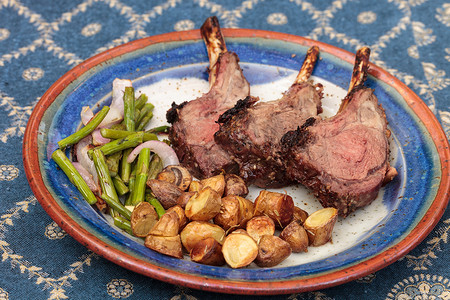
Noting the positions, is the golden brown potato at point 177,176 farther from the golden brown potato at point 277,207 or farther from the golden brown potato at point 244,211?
the golden brown potato at point 277,207

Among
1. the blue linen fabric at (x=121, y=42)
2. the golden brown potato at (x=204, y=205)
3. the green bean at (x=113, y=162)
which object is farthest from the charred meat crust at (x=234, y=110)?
the blue linen fabric at (x=121, y=42)

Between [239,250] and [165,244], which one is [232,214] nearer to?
[239,250]

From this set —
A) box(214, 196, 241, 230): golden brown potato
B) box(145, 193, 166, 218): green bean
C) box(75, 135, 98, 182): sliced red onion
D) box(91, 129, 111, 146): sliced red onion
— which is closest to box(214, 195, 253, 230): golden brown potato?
box(214, 196, 241, 230): golden brown potato

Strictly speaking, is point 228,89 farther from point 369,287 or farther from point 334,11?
point 334,11

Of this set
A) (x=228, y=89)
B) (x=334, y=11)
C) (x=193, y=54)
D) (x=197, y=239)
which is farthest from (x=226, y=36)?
(x=197, y=239)

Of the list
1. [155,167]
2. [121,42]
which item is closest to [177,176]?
[155,167]

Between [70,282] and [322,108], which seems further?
[322,108]

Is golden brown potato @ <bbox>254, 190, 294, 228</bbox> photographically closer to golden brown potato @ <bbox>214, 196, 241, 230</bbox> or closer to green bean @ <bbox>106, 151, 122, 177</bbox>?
golden brown potato @ <bbox>214, 196, 241, 230</bbox>
